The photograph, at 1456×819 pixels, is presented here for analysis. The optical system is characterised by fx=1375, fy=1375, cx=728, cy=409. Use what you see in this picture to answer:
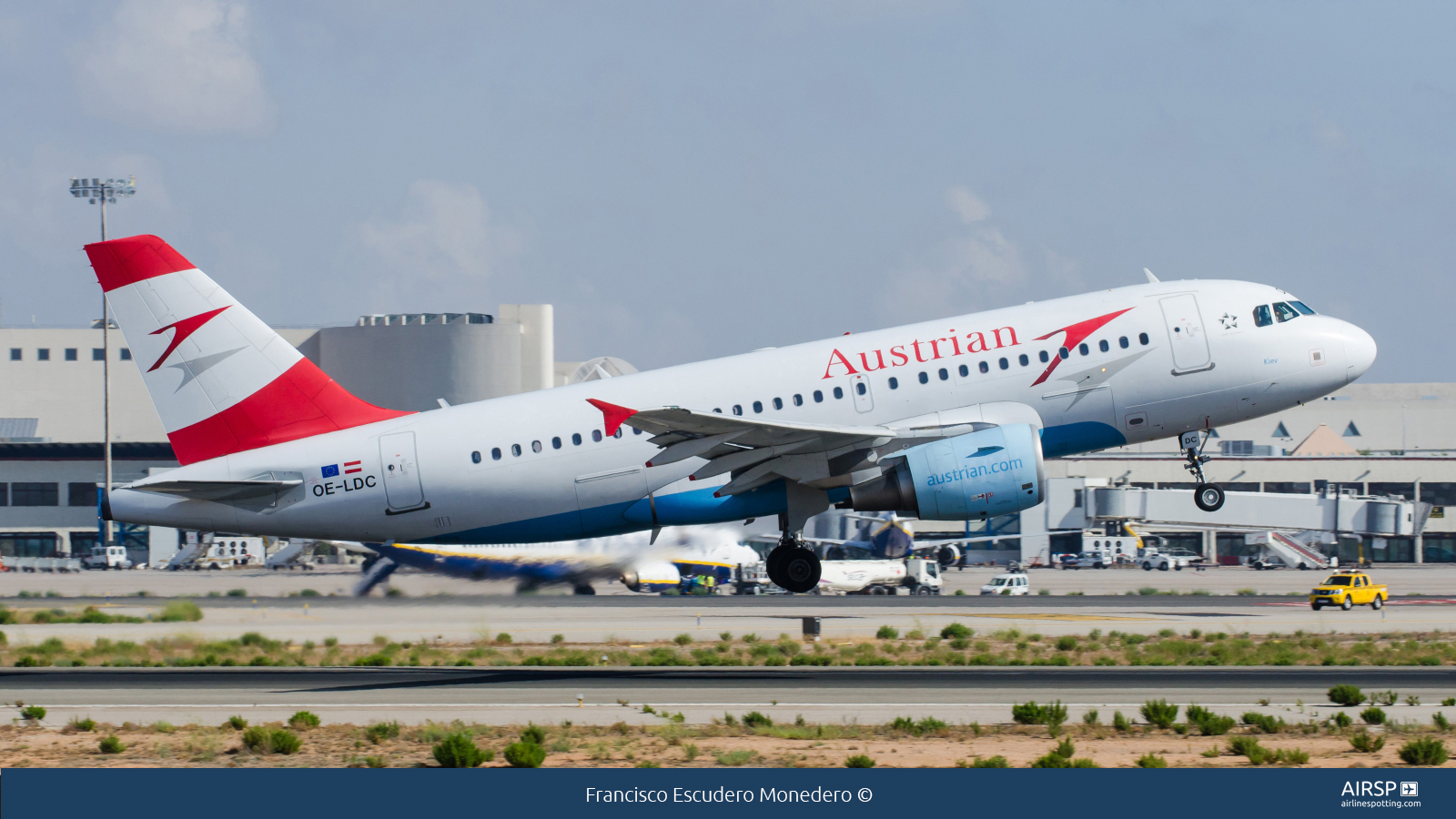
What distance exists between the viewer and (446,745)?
19.3 metres

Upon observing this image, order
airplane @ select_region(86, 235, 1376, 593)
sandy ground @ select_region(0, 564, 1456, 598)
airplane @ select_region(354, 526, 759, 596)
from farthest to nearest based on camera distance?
1. sandy ground @ select_region(0, 564, 1456, 598)
2. airplane @ select_region(354, 526, 759, 596)
3. airplane @ select_region(86, 235, 1376, 593)

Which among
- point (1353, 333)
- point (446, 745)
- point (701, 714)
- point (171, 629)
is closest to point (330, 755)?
point (446, 745)

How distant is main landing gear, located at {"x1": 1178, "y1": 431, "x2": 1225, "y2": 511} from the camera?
29188 millimetres

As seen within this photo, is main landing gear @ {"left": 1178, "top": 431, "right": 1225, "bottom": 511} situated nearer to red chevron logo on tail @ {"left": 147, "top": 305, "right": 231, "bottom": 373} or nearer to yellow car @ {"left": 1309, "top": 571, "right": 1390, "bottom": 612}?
red chevron logo on tail @ {"left": 147, "top": 305, "right": 231, "bottom": 373}

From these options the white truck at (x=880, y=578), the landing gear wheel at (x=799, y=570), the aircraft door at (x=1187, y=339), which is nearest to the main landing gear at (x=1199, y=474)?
the aircraft door at (x=1187, y=339)

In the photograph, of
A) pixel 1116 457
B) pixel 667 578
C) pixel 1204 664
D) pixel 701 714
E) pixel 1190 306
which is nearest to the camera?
pixel 701 714

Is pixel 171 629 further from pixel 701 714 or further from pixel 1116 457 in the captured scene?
pixel 1116 457

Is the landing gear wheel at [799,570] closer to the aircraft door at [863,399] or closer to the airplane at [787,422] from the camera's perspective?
the airplane at [787,422]

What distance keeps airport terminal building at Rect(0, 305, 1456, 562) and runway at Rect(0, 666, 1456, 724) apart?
63063 mm

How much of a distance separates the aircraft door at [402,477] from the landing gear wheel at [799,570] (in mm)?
7820

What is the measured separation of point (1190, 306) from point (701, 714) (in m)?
13.5

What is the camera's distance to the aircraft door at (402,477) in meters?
29.4

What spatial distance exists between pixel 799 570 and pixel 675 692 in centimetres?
370

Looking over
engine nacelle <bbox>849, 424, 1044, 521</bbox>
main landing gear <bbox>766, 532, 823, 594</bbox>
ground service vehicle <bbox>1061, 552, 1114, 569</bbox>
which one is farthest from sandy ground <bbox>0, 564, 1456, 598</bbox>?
engine nacelle <bbox>849, 424, 1044, 521</bbox>
